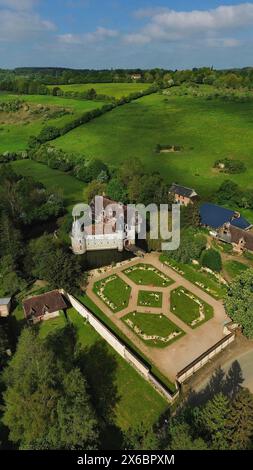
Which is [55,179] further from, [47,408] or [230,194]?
[47,408]

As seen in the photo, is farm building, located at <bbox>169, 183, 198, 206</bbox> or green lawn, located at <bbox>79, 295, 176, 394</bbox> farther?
farm building, located at <bbox>169, 183, 198, 206</bbox>

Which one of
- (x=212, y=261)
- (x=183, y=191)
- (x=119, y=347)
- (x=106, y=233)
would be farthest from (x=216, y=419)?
(x=183, y=191)

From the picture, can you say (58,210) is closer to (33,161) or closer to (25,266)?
(25,266)

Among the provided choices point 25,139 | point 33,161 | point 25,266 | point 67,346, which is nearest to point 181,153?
point 33,161

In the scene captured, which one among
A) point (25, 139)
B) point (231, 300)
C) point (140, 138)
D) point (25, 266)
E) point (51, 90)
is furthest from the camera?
point (51, 90)

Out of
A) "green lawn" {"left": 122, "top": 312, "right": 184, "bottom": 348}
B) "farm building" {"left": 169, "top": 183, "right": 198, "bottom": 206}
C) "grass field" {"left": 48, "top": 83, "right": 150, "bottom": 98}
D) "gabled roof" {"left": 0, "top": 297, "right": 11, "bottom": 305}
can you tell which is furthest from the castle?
"grass field" {"left": 48, "top": 83, "right": 150, "bottom": 98}

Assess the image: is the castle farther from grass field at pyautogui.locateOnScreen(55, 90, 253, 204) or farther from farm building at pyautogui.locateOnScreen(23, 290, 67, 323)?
grass field at pyautogui.locateOnScreen(55, 90, 253, 204)

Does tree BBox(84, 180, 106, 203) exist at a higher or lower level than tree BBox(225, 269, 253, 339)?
higher
